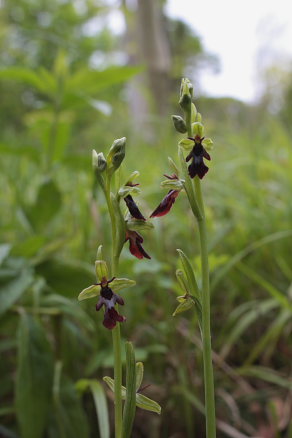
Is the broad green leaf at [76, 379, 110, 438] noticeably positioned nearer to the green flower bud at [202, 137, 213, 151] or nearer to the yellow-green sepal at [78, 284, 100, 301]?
the yellow-green sepal at [78, 284, 100, 301]

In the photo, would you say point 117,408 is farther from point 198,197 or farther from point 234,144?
point 234,144

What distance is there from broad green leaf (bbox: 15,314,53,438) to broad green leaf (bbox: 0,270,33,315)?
62 mm

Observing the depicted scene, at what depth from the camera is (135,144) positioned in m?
4.50

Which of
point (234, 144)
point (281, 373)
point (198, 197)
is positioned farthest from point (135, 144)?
point (198, 197)

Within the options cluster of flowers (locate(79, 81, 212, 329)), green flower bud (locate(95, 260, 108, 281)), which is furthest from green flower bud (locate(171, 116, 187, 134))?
green flower bud (locate(95, 260, 108, 281))

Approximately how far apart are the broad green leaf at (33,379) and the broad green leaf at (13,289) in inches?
2.5

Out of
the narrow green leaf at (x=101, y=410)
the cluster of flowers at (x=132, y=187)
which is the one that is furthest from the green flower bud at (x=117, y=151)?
the narrow green leaf at (x=101, y=410)

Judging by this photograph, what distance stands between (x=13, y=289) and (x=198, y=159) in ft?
2.40

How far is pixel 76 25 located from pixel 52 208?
10891 millimetres

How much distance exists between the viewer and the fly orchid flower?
2.09 ft

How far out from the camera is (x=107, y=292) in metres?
0.67

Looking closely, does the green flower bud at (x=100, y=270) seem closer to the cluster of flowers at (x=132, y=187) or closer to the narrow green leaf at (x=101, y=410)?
the cluster of flowers at (x=132, y=187)

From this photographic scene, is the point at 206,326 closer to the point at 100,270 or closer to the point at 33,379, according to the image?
the point at 100,270

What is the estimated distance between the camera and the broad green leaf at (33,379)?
1.09 meters
